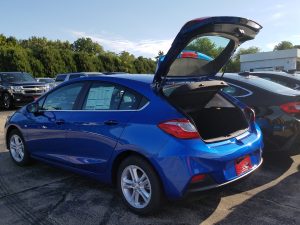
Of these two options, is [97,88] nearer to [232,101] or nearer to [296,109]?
[232,101]

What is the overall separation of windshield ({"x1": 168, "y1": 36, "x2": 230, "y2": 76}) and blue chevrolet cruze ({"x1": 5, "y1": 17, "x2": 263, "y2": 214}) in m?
0.01

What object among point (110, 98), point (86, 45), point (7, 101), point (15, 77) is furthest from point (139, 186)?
point (86, 45)

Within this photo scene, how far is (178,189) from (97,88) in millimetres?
1796

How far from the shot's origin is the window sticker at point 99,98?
14.8 ft

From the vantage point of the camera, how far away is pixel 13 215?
412 centimetres

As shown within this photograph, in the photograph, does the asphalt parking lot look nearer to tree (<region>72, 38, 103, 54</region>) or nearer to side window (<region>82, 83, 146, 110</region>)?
side window (<region>82, 83, 146, 110</region>)

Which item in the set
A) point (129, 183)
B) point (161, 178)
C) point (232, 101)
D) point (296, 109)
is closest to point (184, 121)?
point (161, 178)

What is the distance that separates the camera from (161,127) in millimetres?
3787

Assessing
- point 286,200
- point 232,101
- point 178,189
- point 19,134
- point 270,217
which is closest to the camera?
point 178,189

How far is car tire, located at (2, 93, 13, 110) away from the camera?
52.9ft

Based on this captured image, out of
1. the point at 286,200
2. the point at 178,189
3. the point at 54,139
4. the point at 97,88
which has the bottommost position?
the point at 286,200

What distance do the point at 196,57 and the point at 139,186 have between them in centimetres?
178

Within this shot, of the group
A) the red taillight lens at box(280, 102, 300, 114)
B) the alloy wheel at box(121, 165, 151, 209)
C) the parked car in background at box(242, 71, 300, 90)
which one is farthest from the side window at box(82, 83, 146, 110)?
the parked car in background at box(242, 71, 300, 90)

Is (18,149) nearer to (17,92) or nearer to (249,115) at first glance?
(249,115)
